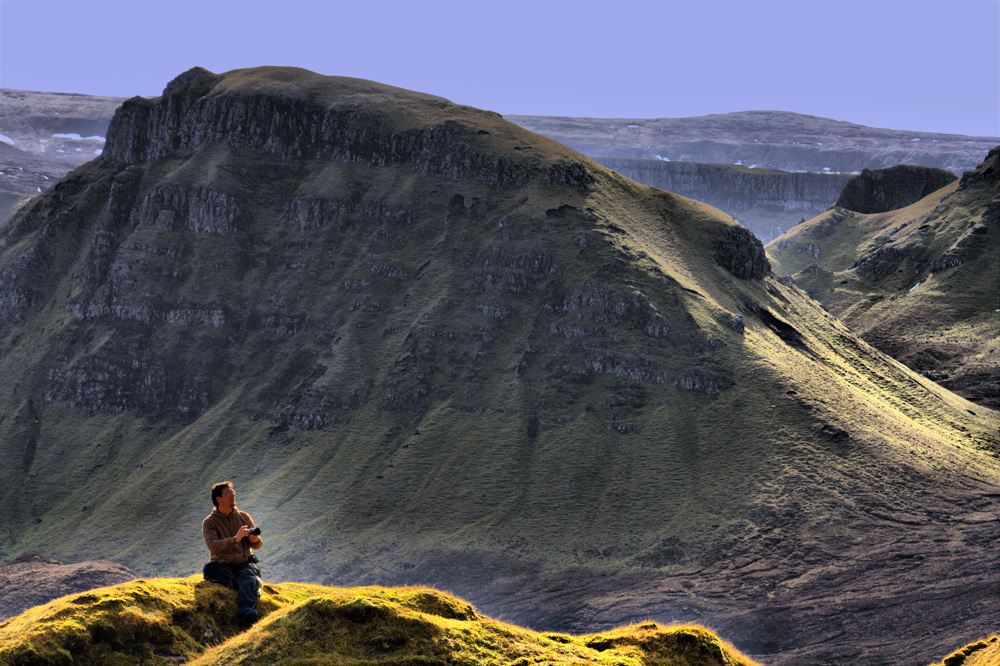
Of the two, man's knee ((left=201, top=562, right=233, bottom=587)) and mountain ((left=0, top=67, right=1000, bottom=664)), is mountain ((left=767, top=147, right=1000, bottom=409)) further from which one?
man's knee ((left=201, top=562, right=233, bottom=587))

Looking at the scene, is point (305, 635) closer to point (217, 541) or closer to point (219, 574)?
point (217, 541)

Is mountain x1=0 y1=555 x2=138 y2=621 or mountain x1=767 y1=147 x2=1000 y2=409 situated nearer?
mountain x1=0 y1=555 x2=138 y2=621

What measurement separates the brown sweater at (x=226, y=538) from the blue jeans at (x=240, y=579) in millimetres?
164

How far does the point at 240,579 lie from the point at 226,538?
1025 mm

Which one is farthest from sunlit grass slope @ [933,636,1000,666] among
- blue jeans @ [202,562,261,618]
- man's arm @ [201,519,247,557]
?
man's arm @ [201,519,247,557]

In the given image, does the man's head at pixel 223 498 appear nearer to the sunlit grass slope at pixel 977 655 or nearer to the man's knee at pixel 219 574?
the man's knee at pixel 219 574

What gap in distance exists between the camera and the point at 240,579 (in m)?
20.2

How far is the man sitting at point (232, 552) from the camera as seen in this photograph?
20031 millimetres

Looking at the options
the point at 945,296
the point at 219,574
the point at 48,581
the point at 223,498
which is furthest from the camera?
the point at 945,296

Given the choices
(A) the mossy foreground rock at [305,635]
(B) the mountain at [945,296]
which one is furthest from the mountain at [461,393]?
(A) the mossy foreground rock at [305,635]

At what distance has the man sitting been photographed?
20.0m

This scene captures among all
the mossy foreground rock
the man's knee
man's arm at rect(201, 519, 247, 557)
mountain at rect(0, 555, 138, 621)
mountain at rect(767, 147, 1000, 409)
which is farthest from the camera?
mountain at rect(767, 147, 1000, 409)

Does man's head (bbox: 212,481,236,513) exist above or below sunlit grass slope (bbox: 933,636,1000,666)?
above

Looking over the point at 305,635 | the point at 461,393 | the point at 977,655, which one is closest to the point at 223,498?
the point at 305,635
